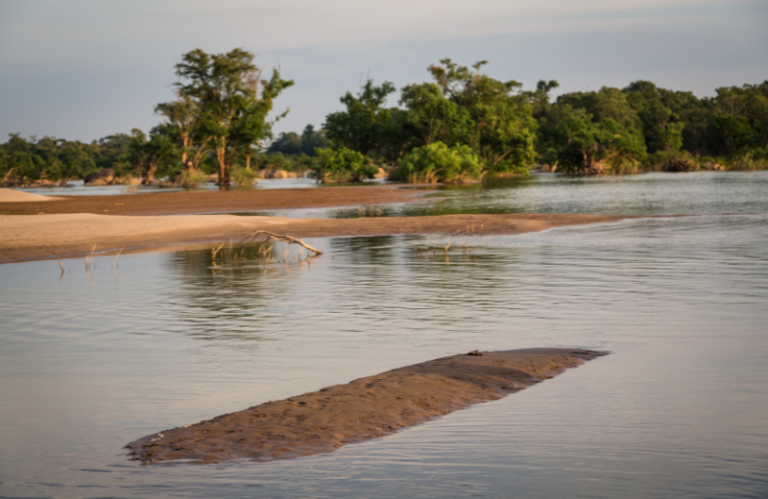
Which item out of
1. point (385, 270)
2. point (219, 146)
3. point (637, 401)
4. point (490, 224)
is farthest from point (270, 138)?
point (637, 401)

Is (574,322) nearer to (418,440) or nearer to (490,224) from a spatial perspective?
(418,440)

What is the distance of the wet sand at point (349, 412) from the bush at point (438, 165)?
2876 inches

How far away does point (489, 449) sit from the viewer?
5941mm

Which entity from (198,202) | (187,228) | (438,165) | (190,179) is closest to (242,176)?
(190,179)

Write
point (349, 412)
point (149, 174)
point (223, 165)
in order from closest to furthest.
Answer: point (349, 412)
point (223, 165)
point (149, 174)

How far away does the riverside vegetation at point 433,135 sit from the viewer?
7362 cm

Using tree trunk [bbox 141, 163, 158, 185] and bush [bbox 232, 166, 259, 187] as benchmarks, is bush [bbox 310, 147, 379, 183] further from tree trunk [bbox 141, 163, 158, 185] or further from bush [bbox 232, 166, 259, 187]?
tree trunk [bbox 141, 163, 158, 185]

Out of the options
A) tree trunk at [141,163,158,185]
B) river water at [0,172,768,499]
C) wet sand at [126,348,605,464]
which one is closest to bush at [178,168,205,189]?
tree trunk at [141,163,158,185]

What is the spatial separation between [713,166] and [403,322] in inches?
4379

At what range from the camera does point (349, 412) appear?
6.73 metres

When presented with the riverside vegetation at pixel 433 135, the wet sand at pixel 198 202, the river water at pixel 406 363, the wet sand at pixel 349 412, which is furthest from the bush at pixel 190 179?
the wet sand at pixel 349 412

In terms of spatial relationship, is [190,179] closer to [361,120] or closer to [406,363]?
[361,120]

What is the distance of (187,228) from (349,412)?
2317cm

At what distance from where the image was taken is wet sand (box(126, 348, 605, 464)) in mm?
5973
